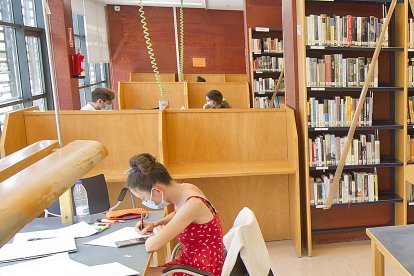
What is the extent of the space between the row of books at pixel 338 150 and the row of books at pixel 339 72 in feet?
1.45

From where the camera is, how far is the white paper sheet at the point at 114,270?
68.0 inches

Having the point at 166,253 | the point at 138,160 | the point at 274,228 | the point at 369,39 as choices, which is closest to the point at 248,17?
the point at 369,39

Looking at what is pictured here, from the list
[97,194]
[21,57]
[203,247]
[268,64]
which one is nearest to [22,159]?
[203,247]

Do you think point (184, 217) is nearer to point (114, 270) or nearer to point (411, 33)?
point (114, 270)

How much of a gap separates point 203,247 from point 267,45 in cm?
Answer: 460

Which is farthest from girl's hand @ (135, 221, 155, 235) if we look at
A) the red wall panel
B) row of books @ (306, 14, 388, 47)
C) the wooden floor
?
the red wall panel

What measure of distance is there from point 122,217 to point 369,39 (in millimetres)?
2482

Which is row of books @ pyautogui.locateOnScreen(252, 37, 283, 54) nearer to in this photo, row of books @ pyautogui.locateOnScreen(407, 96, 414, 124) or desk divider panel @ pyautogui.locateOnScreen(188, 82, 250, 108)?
desk divider panel @ pyautogui.locateOnScreen(188, 82, 250, 108)

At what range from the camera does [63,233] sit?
7.30ft

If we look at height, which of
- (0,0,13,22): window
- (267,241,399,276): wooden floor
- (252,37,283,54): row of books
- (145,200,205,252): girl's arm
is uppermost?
(0,0,13,22): window

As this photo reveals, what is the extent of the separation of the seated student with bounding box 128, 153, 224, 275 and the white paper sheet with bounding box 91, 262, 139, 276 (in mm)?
283

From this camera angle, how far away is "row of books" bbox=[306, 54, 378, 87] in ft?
11.1

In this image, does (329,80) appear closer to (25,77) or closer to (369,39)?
(369,39)

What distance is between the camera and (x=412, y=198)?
11.8 ft
